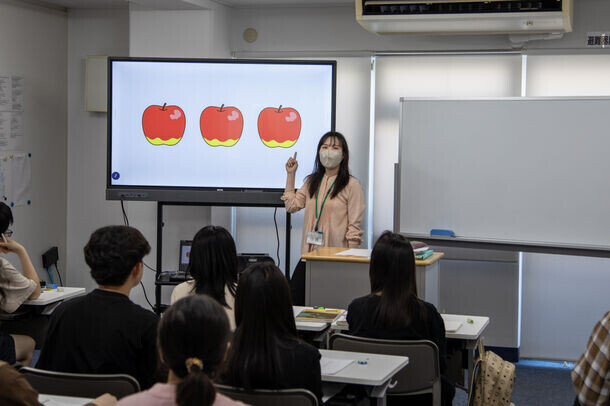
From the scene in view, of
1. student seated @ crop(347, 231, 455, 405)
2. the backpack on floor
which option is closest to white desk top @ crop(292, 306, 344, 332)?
student seated @ crop(347, 231, 455, 405)

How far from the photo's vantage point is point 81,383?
2350 millimetres

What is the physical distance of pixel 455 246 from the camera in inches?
215

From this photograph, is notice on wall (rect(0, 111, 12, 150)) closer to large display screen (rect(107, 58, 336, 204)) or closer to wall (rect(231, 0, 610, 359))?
large display screen (rect(107, 58, 336, 204))

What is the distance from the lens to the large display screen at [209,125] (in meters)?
5.59

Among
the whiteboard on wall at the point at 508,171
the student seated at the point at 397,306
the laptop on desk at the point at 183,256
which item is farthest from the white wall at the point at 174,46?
the student seated at the point at 397,306

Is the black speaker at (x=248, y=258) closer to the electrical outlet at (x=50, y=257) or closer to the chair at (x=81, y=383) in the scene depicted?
the electrical outlet at (x=50, y=257)

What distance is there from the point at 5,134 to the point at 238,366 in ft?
14.3

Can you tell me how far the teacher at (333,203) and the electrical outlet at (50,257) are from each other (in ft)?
8.16

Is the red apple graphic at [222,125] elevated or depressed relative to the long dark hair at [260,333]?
elevated

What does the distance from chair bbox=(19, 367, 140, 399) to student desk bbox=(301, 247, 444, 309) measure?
2.08 metres

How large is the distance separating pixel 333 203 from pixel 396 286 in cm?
204

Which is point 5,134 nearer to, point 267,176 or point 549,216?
point 267,176

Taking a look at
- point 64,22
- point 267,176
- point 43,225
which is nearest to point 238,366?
point 267,176

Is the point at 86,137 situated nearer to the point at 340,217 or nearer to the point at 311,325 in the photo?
the point at 340,217
